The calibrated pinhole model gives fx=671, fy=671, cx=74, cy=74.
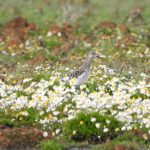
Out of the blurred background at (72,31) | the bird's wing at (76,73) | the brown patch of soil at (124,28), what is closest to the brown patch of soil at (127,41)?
the blurred background at (72,31)

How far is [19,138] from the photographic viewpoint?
12.5 meters

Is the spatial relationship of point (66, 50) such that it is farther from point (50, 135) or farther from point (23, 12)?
point (50, 135)

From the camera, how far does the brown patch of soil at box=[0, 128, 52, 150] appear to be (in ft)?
40.6

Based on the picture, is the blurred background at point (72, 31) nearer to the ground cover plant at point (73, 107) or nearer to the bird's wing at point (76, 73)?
the ground cover plant at point (73, 107)

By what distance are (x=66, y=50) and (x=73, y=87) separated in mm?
11004

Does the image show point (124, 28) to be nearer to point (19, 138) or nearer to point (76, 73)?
point (76, 73)

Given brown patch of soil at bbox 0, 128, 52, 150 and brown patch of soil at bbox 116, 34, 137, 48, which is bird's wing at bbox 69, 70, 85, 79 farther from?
brown patch of soil at bbox 116, 34, 137, 48

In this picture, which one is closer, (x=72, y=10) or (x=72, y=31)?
(x=72, y=31)

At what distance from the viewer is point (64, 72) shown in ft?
52.0

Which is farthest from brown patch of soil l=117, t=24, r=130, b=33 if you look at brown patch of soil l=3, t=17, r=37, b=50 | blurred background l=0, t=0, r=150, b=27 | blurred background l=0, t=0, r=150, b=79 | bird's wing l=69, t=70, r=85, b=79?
bird's wing l=69, t=70, r=85, b=79

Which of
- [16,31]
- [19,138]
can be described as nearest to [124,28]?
[16,31]

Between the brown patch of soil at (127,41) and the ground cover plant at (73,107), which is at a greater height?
the brown patch of soil at (127,41)

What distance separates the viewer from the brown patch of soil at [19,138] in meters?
12.4

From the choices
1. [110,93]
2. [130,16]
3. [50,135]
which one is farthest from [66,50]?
[50,135]
